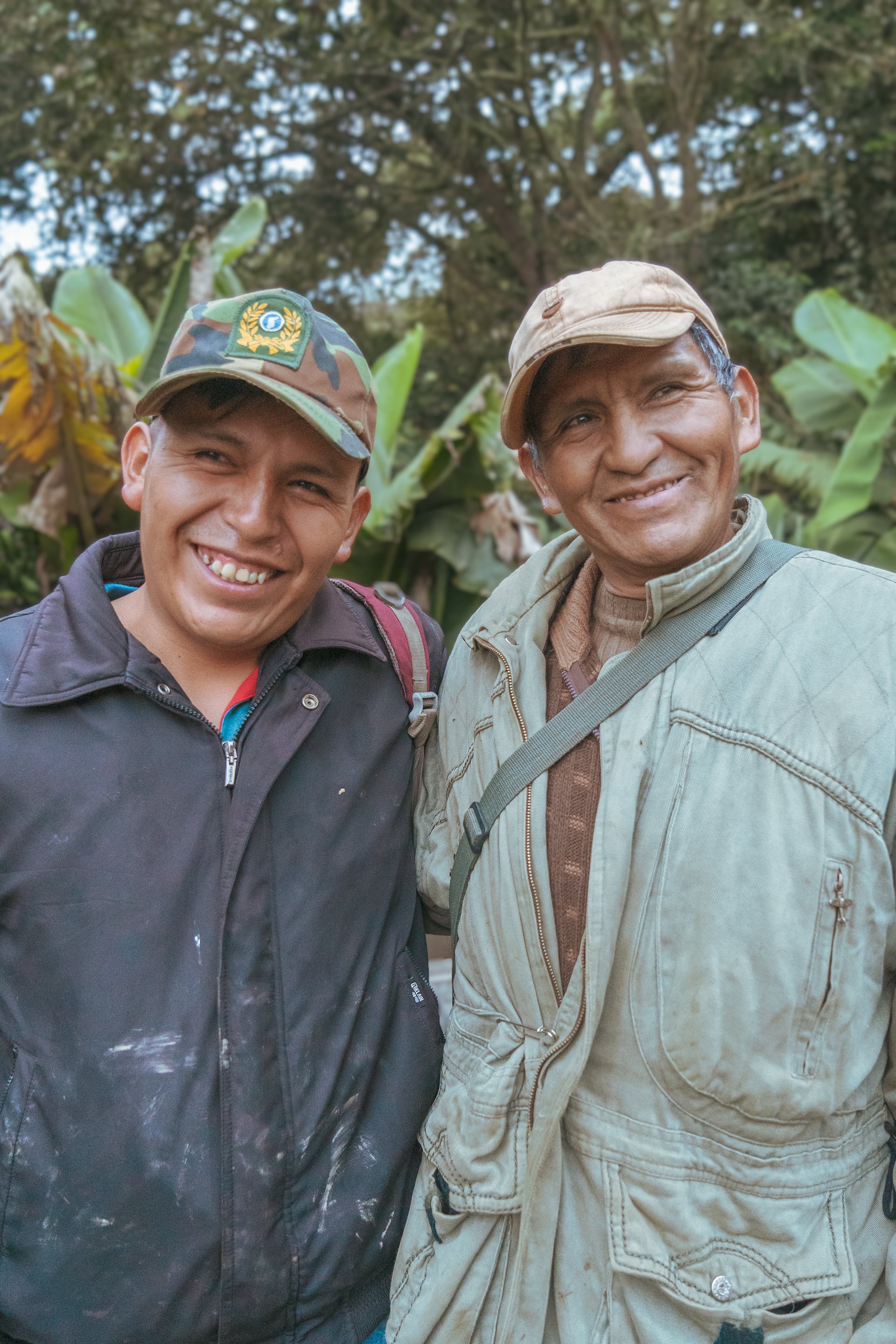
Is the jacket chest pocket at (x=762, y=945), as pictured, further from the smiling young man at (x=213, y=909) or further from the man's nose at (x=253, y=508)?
the man's nose at (x=253, y=508)

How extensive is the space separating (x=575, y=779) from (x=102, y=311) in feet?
20.2

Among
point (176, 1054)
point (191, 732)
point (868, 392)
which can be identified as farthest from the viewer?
point (868, 392)

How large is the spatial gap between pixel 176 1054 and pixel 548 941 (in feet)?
2.06

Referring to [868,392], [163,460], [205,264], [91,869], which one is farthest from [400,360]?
[91,869]

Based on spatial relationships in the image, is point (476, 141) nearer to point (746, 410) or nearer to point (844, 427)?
point (844, 427)

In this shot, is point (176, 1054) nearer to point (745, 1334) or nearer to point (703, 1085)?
point (703, 1085)

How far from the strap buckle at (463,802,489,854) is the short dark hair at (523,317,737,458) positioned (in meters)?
0.75

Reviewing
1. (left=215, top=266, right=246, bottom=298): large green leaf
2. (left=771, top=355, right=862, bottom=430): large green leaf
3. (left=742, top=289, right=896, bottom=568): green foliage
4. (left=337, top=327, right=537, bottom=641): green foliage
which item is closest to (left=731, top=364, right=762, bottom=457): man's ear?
(left=337, top=327, right=537, bottom=641): green foliage

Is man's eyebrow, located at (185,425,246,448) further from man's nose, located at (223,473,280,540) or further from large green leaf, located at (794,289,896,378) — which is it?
large green leaf, located at (794,289,896,378)

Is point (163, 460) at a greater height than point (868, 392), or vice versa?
point (868, 392)

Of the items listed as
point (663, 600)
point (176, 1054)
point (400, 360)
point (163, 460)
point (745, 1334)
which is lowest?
point (745, 1334)

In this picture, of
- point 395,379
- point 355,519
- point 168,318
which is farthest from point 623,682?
point 168,318

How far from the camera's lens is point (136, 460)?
74.7 inches

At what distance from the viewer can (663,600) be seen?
1665 millimetres
